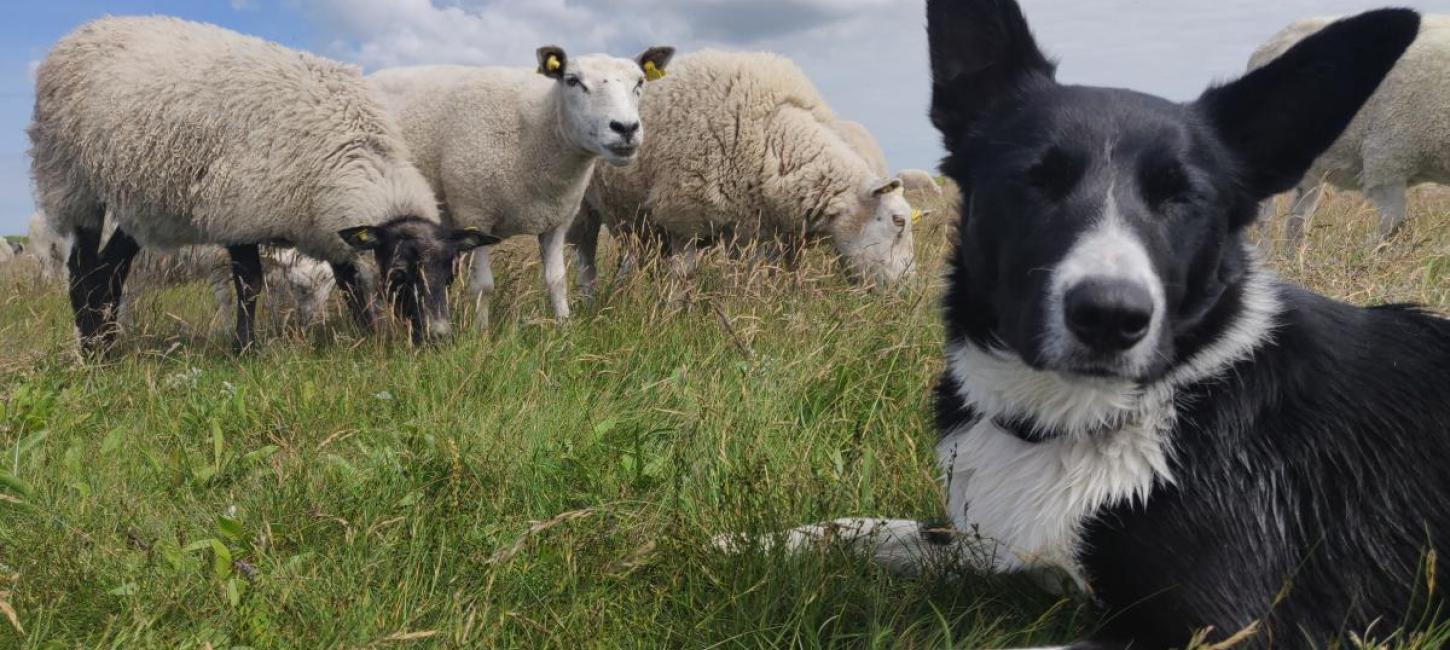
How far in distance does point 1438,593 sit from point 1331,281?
3.20 m

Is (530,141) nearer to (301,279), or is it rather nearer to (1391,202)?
(301,279)

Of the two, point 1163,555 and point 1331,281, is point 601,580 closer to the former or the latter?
point 1163,555

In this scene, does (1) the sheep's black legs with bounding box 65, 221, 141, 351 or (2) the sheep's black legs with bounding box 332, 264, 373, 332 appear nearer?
(2) the sheep's black legs with bounding box 332, 264, 373, 332

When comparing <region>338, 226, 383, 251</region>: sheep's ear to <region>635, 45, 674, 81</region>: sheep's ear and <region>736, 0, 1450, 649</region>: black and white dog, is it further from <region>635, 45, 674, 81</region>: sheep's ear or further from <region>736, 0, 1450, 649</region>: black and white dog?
<region>736, 0, 1450, 649</region>: black and white dog

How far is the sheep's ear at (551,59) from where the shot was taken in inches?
311

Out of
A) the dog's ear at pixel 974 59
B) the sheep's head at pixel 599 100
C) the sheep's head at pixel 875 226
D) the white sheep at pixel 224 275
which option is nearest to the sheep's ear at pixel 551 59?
the sheep's head at pixel 599 100

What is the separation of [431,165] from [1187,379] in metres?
6.73

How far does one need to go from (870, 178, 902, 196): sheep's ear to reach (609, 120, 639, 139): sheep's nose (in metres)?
2.08

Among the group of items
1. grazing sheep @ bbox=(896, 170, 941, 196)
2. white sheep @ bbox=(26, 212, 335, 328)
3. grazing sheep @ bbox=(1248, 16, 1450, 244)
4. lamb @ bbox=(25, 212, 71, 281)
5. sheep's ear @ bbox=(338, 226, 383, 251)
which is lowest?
grazing sheep @ bbox=(896, 170, 941, 196)

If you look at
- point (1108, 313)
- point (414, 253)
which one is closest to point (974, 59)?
point (1108, 313)

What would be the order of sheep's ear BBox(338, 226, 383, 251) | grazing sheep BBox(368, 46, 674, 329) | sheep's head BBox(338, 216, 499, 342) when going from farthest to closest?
grazing sheep BBox(368, 46, 674, 329) < sheep's ear BBox(338, 226, 383, 251) < sheep's head BBox(338, 216, 499, 342)

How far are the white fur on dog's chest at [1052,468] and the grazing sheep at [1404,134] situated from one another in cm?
701

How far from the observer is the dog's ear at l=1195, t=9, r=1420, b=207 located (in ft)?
7.64

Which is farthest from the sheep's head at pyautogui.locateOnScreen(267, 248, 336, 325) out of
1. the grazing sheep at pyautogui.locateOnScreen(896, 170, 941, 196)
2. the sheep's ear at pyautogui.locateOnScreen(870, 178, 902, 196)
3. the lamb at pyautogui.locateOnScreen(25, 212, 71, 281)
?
the grazing sheep at pyautogui.locateOnScreen(896, 170, 941, 196)
